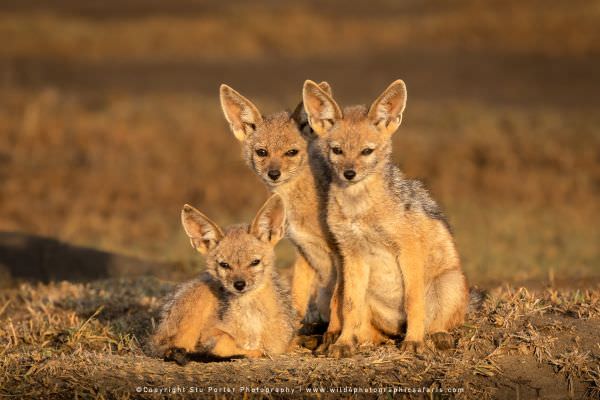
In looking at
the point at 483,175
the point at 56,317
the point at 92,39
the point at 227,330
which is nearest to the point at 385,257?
the point at 227,330

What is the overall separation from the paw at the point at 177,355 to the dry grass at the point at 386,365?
0.05m

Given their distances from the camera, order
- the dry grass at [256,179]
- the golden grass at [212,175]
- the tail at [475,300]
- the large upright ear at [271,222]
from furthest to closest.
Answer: the golden grass at [212,175] → the tail at [475,300] → the large upright ear at [271,222] → the dry grass at [256,179]

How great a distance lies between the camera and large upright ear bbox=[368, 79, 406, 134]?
7.31 metres

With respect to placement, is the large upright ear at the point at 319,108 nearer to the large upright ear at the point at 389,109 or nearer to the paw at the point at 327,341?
the large upright ear at the point at 389,109

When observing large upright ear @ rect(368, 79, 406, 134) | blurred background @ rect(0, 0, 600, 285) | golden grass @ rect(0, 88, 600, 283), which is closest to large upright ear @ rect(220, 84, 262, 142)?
large upright ear @ rect(368, 79, 406, 134)

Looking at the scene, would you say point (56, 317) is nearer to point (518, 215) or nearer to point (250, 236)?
point (250, 236)

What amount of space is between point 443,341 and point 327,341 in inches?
38.0

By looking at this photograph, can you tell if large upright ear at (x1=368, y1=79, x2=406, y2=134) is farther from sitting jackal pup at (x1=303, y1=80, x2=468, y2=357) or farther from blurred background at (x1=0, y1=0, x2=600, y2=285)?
blurred background at (x1=0, y1=0, x2=600, y2=285)

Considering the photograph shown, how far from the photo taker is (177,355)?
22.9 feet

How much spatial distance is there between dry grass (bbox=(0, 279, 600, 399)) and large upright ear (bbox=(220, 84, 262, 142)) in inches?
84.1

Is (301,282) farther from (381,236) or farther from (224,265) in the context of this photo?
(381,236)

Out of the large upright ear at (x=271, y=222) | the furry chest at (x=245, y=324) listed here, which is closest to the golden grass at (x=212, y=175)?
the large upright ear at (x=271, y=222)

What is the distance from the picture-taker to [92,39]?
3419 cm

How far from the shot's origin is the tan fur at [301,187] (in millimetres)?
7816
